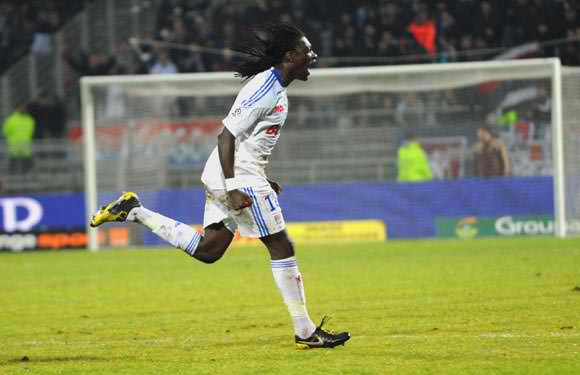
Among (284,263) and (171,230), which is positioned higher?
(171,230)

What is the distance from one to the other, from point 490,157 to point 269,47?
13.7 m

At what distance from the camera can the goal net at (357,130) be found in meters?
22.4

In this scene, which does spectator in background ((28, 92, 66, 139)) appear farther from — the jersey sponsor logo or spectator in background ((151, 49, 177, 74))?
the jersey sponsor logo

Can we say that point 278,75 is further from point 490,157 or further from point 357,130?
point 357,130

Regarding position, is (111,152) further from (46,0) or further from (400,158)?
(46,0)

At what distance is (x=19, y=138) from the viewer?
27.7 metres

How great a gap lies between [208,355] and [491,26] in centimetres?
1824

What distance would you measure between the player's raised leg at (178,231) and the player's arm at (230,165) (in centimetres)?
68

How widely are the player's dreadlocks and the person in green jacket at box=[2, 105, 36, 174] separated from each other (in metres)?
15.8

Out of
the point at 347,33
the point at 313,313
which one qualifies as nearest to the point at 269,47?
the point at 313,313

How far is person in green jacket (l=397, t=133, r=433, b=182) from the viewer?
22.9m

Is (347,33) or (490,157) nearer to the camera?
(490,157)

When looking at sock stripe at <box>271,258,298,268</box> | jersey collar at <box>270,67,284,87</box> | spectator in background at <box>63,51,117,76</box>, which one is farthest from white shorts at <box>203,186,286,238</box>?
spectator in background at <box>63,51,117,76</box>

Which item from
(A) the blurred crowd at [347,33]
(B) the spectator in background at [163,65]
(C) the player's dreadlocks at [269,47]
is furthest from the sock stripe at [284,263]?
(B) the spectator in background at [163,65]
